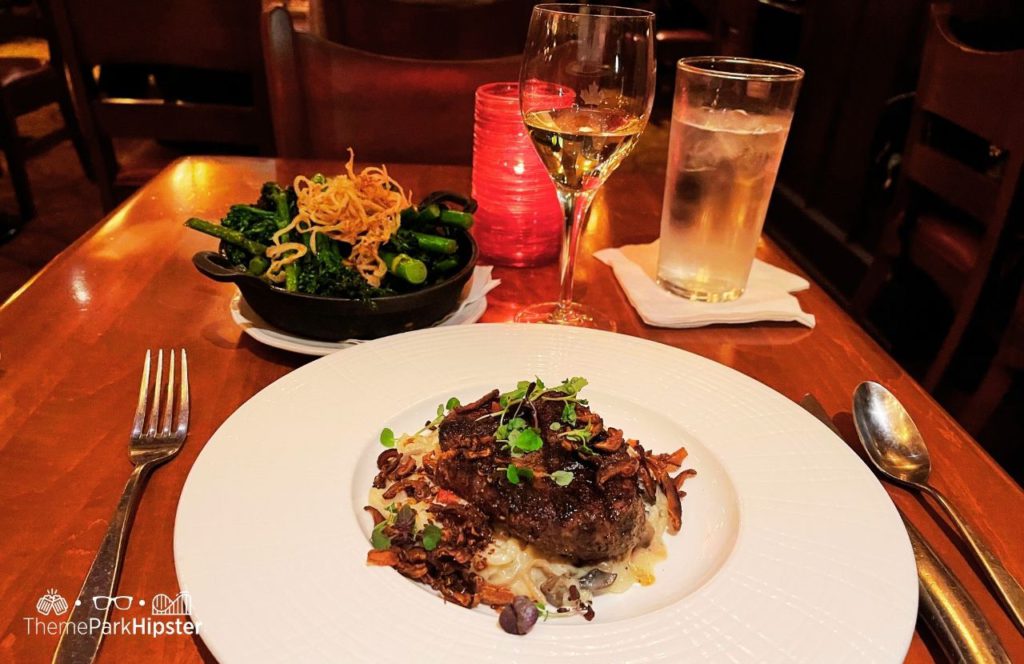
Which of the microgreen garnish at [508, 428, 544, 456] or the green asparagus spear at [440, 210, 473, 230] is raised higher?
the green asparagus spear at [440, 210, 473, 230]

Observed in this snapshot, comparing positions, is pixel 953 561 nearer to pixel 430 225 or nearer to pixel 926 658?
pixel 926 658

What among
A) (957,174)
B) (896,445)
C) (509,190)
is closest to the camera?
(896,445)

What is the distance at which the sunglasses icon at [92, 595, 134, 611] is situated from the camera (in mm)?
787

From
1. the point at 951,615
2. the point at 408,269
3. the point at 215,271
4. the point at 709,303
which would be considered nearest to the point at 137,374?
the point at 215,271

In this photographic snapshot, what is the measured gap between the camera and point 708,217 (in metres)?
1.58

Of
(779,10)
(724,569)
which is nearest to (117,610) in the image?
(724,569)

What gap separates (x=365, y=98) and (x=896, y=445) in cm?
211

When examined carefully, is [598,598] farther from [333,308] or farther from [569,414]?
[333,308]

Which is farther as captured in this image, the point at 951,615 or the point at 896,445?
the point at 896,445

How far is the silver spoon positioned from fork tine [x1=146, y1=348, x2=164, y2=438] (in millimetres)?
1145

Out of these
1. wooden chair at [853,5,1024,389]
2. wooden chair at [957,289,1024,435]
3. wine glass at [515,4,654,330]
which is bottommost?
wooden chair at [957,289,1024,435]

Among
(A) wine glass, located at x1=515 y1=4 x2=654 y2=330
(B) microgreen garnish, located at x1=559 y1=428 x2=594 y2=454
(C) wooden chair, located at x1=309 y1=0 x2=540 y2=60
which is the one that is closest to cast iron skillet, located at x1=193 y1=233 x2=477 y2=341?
(A) wine glass, located at x1=515 y1=4 x2=654 y2=330

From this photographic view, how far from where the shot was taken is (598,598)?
2.99ft

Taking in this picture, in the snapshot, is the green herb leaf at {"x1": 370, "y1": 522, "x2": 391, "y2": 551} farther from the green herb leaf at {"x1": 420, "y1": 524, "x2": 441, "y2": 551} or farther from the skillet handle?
the skillet handle
